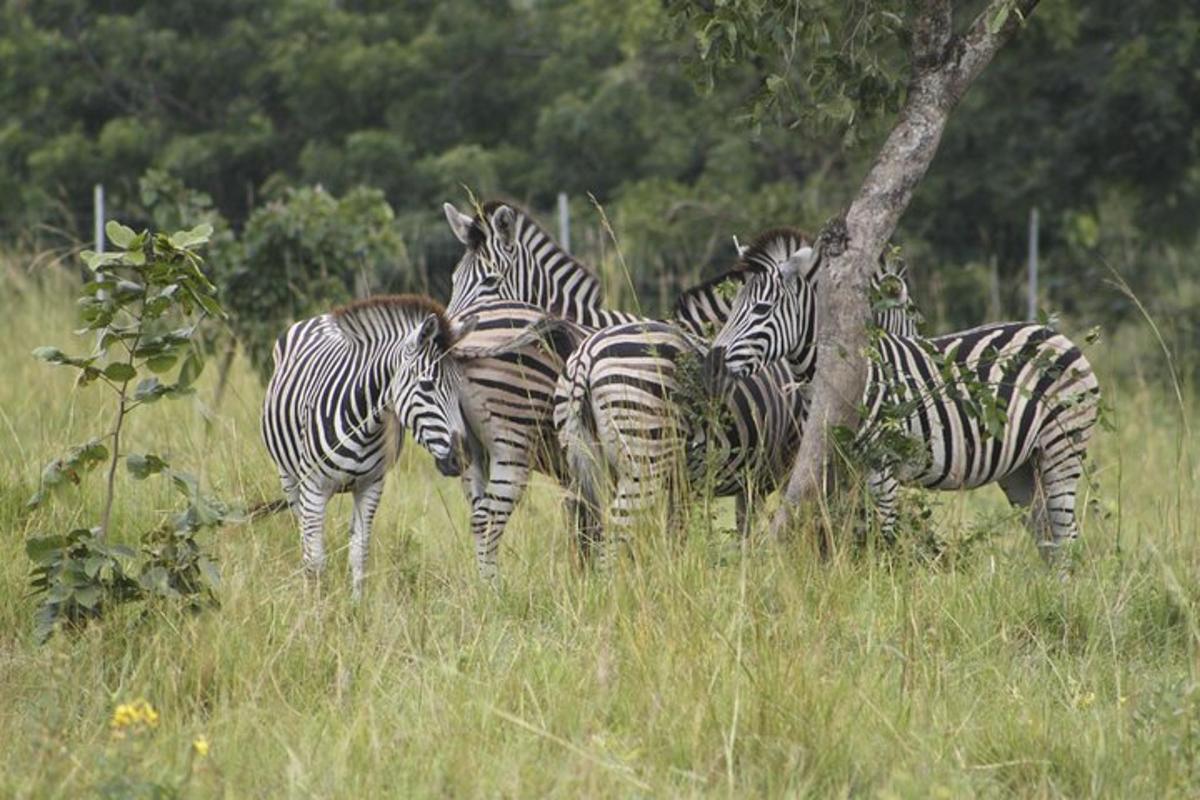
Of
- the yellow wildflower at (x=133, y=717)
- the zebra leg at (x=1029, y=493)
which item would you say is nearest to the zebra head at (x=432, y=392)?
the yellow wildflower at (x=133, y=717)

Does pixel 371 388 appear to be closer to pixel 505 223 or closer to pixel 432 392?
pixel 432 392

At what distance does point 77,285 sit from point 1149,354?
32.8 feet

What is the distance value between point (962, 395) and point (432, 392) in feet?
6.56

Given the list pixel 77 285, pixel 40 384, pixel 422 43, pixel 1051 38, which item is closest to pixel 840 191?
pixel 1051 38

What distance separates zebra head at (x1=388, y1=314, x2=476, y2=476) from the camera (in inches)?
252

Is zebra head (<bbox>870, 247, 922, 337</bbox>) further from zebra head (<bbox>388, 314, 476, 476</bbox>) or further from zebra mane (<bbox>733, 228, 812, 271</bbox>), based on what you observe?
zebra head (<bbox>388, 314, 476, 476</bbox>)

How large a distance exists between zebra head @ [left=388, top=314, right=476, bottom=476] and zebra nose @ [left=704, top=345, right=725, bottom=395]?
0.93 m

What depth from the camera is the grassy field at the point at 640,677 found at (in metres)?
4.50

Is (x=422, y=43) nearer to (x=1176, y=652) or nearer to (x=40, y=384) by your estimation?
(x=40, y=384)

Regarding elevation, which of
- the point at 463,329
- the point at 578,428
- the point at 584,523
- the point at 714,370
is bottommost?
the point at 584,523

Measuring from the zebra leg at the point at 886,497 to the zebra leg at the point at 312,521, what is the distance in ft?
6.91

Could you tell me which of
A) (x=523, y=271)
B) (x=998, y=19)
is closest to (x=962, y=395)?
(x=998, y=19)

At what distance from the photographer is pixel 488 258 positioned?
7891mm

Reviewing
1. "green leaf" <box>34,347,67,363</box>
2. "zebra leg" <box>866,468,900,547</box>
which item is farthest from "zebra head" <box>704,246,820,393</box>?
"green leaf" <box>34,347,67,363</box>
